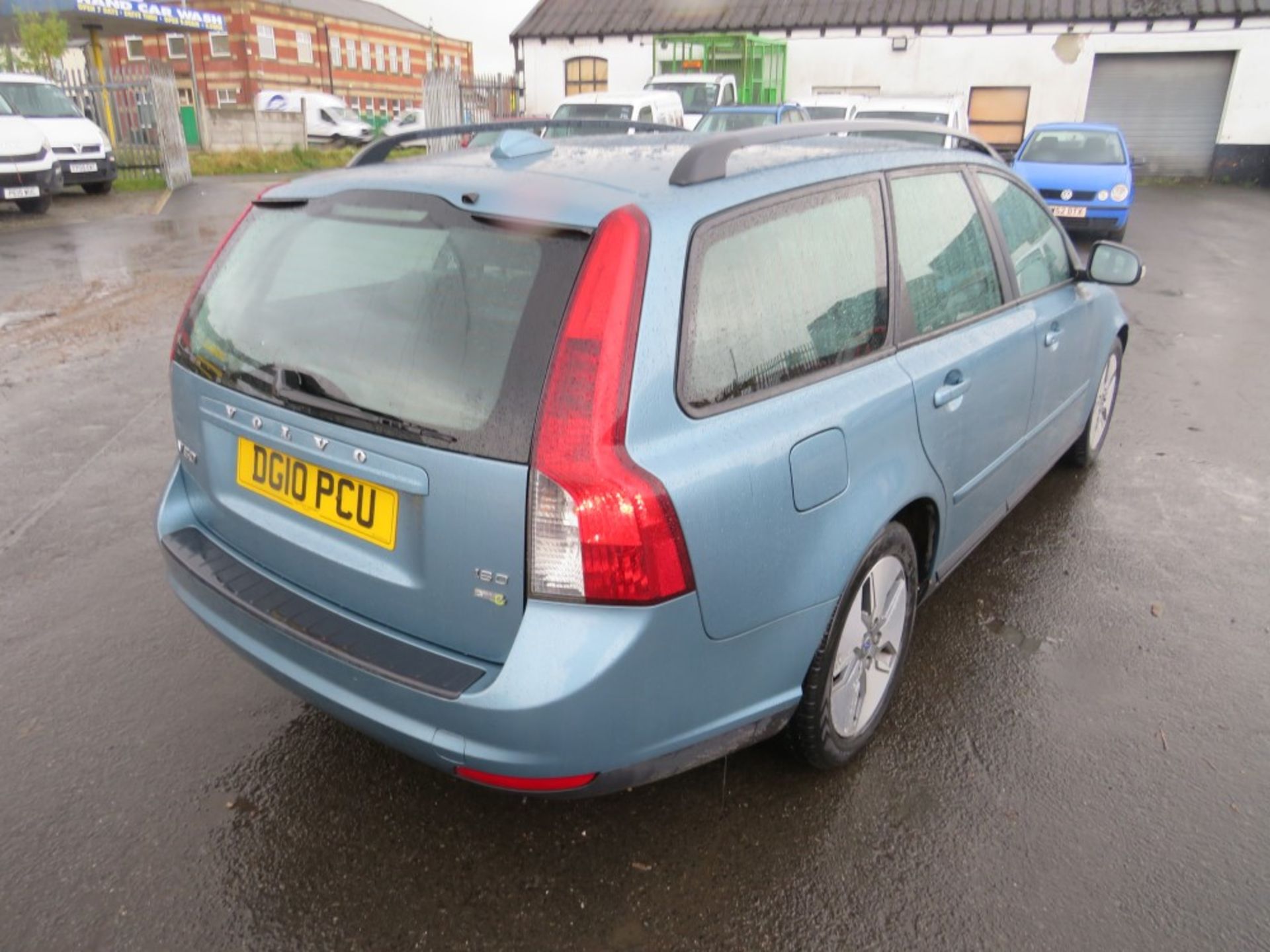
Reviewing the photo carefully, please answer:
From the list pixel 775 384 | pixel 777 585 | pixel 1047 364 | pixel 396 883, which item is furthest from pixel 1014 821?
pixel 1047 364

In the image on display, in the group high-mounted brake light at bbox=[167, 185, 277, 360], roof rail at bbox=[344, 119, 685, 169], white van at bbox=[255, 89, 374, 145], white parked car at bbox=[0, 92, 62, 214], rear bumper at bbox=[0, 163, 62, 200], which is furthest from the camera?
white van at bbox=[255, 89, 374, 145]

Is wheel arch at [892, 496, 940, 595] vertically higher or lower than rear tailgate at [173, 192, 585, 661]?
lower

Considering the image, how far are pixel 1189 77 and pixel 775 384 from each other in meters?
29.6

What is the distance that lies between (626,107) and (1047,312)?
13.4 m

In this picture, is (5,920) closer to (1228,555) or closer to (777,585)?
(777,585)

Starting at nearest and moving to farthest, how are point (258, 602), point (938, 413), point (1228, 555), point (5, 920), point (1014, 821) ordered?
1. point (5, 920)
2. point (258, 602)
3. point (1014, 821)
4. point (938, 413)
5. point (1228, 555)

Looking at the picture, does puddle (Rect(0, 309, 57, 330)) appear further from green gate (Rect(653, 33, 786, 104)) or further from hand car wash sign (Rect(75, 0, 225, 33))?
green gate (Rect(653, 33, 786, 104))

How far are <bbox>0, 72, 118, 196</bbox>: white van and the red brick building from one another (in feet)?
123

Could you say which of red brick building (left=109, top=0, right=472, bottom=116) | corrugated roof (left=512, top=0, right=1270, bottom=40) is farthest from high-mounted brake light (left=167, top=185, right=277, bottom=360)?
red brick building (left=109, top=0, right=472, bottom=116)

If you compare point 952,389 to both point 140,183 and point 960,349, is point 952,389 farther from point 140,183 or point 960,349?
point 140,183

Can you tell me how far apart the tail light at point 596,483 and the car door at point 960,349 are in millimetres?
1075

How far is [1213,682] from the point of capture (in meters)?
3.10

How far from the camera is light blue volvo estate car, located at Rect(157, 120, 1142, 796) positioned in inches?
74.5

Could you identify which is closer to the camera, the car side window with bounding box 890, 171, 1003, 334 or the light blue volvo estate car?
the light blue volvo estate car
